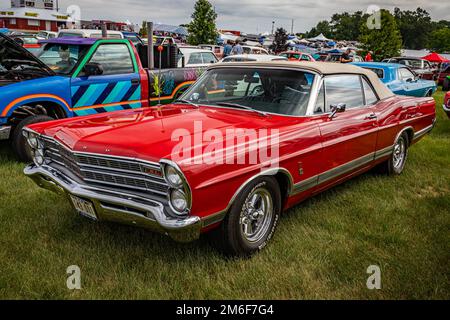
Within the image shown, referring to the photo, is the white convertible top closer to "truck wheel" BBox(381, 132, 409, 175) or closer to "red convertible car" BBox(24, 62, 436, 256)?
"red convertible car" BBox(24, 62, 436, 256)

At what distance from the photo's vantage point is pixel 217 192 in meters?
2.96

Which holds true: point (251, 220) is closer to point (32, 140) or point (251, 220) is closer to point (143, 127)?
point (143, 127)

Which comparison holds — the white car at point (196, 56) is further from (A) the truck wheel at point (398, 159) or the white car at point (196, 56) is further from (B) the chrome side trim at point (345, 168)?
(B) the chrome side trim at point (345, 168)

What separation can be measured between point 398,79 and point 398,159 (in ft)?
17.7

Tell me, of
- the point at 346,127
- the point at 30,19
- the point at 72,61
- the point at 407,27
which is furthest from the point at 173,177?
the point at 407,27

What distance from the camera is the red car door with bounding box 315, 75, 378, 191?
4.09 metres

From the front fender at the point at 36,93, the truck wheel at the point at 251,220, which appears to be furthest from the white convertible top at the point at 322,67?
the front fender at the point at 36,93

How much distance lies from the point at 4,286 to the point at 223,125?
2.01 metres

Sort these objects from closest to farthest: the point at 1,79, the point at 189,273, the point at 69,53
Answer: the point at 189,273 → the point at 1,79 → the point at 69,53

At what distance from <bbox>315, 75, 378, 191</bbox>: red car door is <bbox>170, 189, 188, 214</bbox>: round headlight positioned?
1.67 meters

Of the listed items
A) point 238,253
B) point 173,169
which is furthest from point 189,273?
point 173,169

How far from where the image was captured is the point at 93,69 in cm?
613

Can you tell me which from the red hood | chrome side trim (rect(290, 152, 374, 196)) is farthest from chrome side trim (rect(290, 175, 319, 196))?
the red hood
